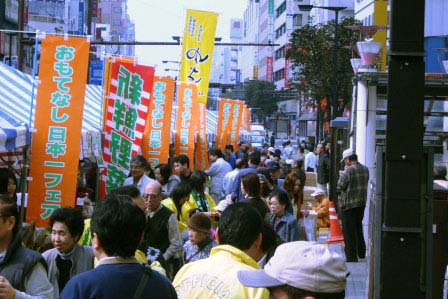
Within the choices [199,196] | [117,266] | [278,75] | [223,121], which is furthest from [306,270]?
[278,75]

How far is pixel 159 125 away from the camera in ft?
53.9

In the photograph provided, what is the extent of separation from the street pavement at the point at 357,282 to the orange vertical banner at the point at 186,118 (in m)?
6.81

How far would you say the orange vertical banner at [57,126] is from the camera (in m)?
9.43

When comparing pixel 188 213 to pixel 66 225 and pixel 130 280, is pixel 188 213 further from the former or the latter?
pixel 130 280

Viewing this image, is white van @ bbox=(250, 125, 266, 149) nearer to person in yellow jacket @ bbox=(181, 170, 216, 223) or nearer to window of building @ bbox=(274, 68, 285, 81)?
window of building @ bbox=(274, 68, 285, 81)

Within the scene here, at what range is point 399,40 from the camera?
4.73m

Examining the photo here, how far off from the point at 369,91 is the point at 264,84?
251 feet

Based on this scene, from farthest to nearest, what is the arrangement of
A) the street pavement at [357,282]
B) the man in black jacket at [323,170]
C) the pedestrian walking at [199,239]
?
the man in black jacket at [323,170]
the street pavement at [357,282]
the pedestrian walking at [199,239]

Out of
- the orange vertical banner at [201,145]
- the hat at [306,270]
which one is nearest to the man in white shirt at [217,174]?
the orange vertical banner at [201,145]

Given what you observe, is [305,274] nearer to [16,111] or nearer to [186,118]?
[16,111]

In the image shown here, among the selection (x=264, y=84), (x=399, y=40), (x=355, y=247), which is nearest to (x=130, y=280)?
(x=399, y=40)

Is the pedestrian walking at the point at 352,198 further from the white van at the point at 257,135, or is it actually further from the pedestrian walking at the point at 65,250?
the white van at the point at 257,135

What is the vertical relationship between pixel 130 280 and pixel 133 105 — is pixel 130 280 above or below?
below

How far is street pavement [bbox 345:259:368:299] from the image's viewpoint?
11008 millimetres
